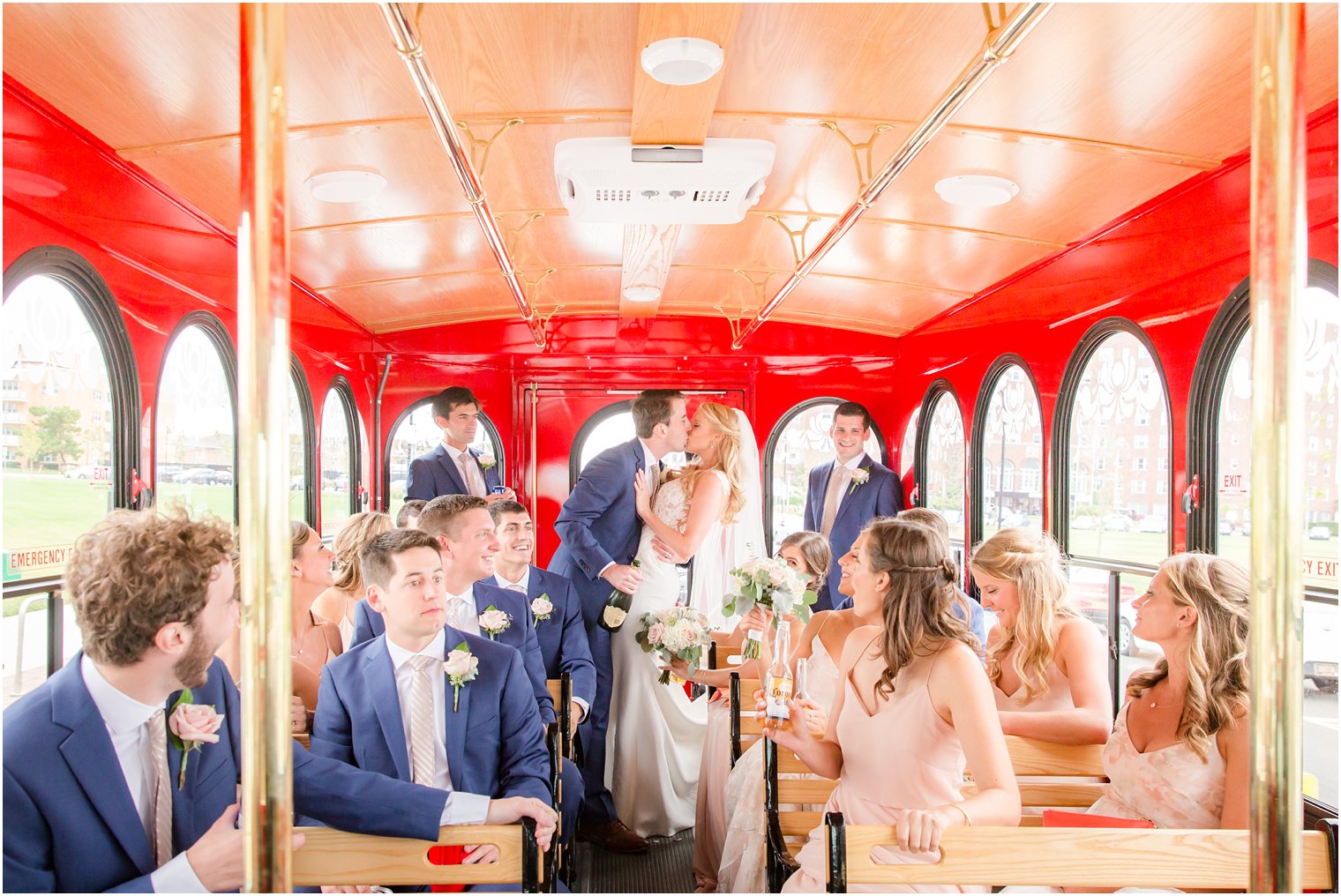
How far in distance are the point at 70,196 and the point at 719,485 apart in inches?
133

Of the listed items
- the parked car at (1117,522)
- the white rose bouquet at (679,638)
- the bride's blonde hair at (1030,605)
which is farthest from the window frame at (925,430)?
the bride's blonde hair at (1030,605)

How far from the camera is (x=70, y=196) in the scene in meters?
3.28

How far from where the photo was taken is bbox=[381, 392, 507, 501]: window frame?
7887mm

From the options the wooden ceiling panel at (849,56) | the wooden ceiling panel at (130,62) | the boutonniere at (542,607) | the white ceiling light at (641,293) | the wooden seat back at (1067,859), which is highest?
the wooden ceiling panel at (849,56)

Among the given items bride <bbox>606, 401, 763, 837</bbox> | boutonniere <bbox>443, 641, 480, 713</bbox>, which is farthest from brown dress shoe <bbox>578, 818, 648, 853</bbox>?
boutonniere <bbox>443, 641, 480, 713</bbox>

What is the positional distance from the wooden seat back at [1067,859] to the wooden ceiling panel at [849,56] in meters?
2.12

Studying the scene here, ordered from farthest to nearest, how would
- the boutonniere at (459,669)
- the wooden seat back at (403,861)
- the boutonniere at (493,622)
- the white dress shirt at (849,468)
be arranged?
the white dress shirt at (849,468) < the boutonniere at (493,622) < the boutonniere at (459,669) < the wooden seat back at (403,861)

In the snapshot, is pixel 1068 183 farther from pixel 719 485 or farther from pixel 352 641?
pixel 352 641

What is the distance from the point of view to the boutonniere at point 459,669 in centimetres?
277

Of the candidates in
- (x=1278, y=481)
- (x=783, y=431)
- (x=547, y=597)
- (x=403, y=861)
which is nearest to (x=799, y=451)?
(x=783, y=431)

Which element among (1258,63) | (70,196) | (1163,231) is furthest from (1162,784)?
(70,196)

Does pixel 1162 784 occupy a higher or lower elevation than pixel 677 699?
higher

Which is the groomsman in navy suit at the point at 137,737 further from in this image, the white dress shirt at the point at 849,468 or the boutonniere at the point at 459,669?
the white dress shirt at the point at 849,468

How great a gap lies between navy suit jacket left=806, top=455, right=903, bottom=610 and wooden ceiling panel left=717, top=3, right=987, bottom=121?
4.76 metres
